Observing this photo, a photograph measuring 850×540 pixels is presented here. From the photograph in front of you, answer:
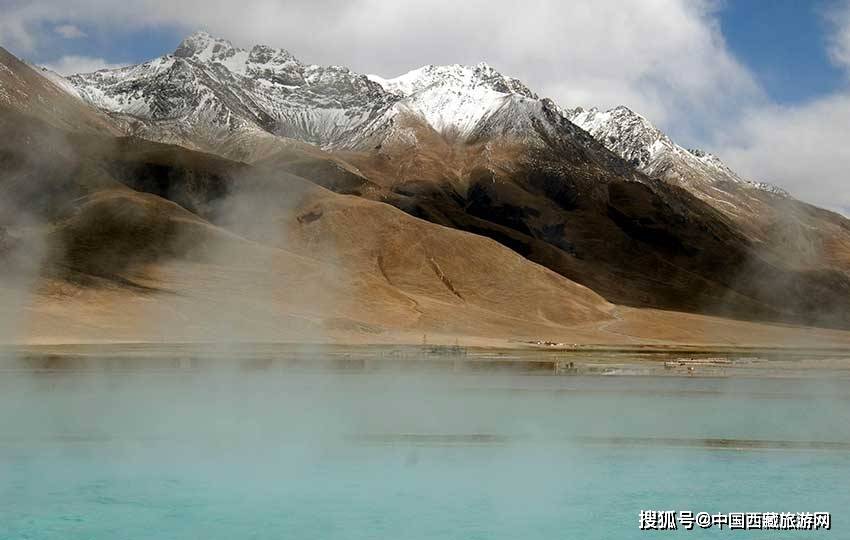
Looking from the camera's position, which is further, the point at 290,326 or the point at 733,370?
the point at 290,326

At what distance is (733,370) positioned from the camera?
74312 mm

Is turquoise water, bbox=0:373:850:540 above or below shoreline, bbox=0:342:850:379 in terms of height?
below

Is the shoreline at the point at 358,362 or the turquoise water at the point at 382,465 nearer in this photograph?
the turquoise water at the point at 382,465

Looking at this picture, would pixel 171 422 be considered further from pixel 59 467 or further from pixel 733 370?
pixel 733 370

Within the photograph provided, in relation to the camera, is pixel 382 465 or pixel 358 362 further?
pixel 358 362

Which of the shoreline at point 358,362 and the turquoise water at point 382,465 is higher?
the shoreline at point 358,362

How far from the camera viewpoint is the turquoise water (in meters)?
25.3

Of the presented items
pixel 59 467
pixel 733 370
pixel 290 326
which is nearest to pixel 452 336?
pixel 290 326

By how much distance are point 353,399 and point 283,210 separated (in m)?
134

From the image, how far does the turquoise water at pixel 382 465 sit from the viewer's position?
25281 millimetres

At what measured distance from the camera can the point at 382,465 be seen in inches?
1227

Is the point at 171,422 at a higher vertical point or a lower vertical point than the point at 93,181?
lower

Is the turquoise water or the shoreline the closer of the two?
the turquoise water

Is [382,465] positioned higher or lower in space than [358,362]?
lower
